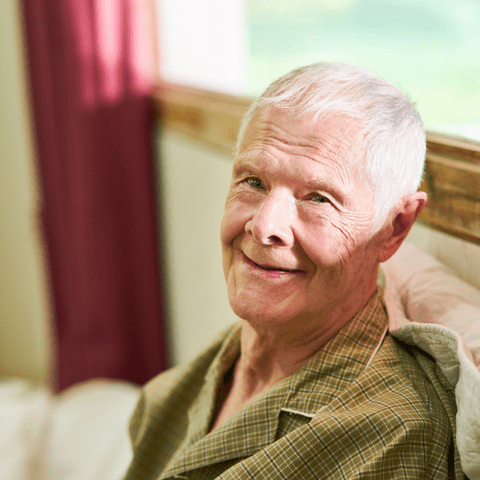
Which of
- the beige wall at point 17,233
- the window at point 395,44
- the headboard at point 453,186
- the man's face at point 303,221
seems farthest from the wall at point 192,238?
the man's face at point 303,221

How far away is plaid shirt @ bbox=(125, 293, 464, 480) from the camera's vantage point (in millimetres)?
777

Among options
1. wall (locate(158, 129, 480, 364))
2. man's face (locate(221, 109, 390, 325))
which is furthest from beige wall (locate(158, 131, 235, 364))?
man's face (locate(221, 109, 390, 325))

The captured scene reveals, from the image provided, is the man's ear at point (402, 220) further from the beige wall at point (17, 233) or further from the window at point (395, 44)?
the beige wall at point (17, 233)

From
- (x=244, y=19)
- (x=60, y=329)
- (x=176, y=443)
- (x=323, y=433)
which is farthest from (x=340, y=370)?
(x=60, y=329)

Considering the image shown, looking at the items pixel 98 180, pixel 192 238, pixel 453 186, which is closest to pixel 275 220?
pixel 453 186

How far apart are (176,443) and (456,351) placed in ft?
2.06

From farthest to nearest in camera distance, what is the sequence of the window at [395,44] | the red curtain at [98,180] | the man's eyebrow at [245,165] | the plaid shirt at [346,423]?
the red curtain at [98,180] → the window at [395,44] → the man's eyebrow at [245,165] → the plaid shirt at [346,423]

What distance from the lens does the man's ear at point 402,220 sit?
2.88ft

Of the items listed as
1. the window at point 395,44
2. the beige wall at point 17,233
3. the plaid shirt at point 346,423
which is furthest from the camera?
the beige wall at point 17,233

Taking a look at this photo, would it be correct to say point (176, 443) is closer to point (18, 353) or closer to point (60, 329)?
point (60, 329)

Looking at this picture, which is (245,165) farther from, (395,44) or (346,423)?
(395,44)

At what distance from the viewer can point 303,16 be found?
1862mm

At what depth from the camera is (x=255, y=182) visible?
3.05 feet

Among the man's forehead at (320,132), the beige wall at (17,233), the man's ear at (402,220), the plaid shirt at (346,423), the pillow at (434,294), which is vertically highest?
the man's forehead at (320,132)
